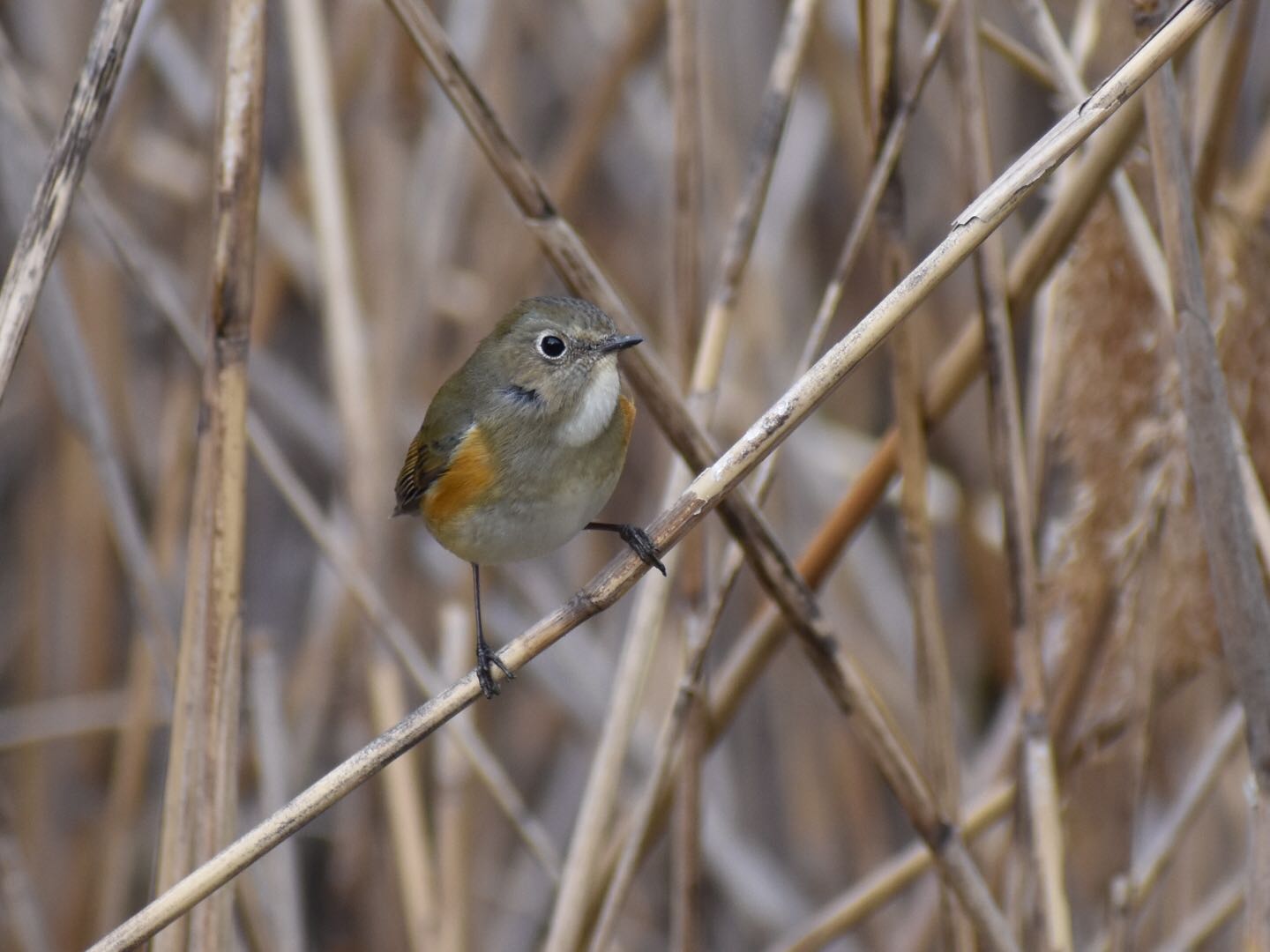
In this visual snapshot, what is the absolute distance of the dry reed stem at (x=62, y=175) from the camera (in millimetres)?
1460

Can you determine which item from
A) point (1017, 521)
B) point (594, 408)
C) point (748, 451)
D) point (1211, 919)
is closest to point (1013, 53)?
point (1017, 521)

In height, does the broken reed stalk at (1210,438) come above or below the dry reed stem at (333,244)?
below

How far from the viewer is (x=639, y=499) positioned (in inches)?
139

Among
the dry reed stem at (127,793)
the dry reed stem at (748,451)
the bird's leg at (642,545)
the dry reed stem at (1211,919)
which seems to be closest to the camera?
the dry reed stem at (748,451)

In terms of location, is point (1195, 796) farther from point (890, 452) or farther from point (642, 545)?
point (642, 545)

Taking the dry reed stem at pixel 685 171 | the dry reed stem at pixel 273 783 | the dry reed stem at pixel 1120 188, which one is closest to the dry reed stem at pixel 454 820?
the dry reed stem at pixel 273 783

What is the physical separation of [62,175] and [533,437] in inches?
30.7

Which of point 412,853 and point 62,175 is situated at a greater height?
point 62,175

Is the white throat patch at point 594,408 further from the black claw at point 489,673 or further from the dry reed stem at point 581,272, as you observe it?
the black claw at point 489,673

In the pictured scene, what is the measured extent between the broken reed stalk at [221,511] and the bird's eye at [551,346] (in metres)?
0.48

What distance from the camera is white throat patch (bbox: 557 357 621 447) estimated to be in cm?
192

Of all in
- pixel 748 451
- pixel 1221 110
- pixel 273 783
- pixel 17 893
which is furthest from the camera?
pixel 273 783

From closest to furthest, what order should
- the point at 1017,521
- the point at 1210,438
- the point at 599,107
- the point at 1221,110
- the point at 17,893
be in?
1. the point at 1210,438
2. the point at 1017,521
3. the point at 1221,110
4. the point at 17,893
5. the point at 599,107

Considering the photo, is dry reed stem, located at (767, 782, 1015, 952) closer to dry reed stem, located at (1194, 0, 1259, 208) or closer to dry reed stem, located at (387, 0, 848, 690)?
dry reed stem, located at (387, 0, 848, 690)
